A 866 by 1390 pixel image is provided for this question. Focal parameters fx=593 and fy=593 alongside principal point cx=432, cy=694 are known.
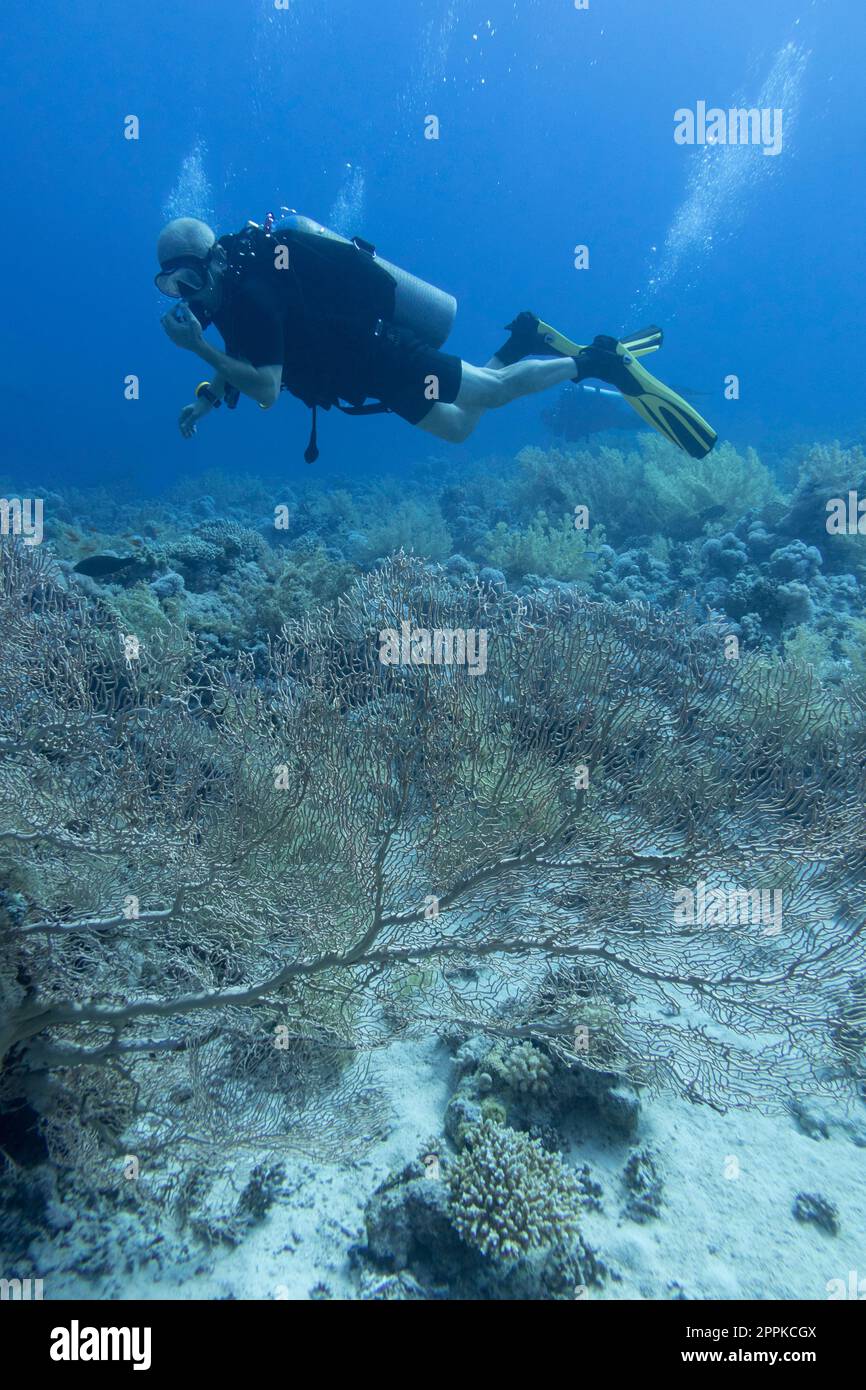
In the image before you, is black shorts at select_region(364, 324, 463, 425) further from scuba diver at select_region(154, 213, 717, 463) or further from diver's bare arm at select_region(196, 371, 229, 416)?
diver's bare arm at select_region(196, 371, 229, 416)

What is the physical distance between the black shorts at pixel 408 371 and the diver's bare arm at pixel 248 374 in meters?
1.32

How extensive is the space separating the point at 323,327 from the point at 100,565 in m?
3.73

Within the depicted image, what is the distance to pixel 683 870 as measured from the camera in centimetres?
292

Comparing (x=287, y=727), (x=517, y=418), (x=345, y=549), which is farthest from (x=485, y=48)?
(x=287, y=727)

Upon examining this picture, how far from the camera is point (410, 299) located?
246 inches

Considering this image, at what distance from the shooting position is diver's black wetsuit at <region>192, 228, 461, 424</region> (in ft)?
16.7

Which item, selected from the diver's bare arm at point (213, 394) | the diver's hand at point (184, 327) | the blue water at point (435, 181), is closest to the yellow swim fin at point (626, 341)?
the diver's bare arm at point (213, 394)

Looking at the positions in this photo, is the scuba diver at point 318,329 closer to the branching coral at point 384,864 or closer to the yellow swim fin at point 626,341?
the yellow swim fin at point 626,341

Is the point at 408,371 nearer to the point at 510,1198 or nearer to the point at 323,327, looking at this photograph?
the point at 323,327

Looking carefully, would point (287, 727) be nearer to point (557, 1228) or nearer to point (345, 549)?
point (557, 1228)

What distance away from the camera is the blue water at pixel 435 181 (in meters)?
61.1
